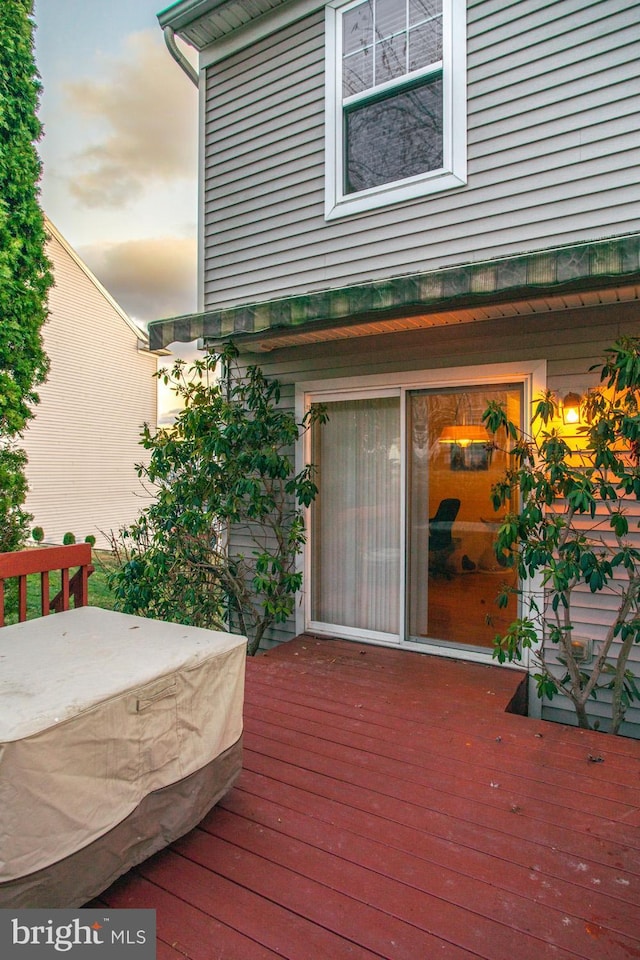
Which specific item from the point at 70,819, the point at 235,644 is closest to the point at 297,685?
the point at 235,644

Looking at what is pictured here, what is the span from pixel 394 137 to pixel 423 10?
906 millimetres

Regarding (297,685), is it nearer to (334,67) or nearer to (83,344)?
(334,67)

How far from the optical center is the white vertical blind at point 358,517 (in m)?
4.27

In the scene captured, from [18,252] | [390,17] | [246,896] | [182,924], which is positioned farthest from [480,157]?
[18,252]

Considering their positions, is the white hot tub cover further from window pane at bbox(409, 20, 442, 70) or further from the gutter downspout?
the gutter downspout

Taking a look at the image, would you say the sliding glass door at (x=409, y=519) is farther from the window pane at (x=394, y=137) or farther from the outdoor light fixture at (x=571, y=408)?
the window pane at (x=394, y=137)

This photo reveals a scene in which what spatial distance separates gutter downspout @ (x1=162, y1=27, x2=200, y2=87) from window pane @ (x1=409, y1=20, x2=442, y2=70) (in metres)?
2.32

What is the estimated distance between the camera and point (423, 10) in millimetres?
4105

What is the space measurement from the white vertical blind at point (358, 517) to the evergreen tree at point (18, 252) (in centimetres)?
453

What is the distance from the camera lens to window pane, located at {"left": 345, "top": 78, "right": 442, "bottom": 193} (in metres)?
4.04

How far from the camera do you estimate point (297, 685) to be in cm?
357

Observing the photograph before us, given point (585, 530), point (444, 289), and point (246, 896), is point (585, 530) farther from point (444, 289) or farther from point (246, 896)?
point (246, 896)

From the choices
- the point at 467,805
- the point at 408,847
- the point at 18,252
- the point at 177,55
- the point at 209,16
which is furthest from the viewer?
the point at 18,252

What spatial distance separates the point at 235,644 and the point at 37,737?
2.91ft
